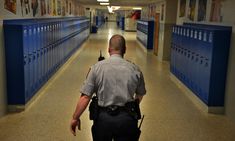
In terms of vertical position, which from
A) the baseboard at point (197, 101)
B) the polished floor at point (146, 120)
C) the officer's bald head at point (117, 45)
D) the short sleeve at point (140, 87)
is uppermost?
the officer's bald head at point (117, 45)

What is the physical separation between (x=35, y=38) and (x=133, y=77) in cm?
372

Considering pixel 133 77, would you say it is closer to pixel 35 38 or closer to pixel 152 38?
pixel 35 38

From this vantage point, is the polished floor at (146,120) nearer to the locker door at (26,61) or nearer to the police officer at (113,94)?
the locker door at (26,61)

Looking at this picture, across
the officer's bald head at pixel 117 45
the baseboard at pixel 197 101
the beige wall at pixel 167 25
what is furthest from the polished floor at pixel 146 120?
the beige wall at pixel 167 25

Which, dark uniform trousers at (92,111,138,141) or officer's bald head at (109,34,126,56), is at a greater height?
officer's bald head at (109,34,126,56)

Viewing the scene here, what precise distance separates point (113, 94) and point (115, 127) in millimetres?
248

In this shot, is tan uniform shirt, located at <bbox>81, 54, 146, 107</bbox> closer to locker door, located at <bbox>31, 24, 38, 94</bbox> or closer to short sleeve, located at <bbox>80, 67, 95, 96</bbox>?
short sleeve, located at <bbox>80, 67, 95, 96</bbox>

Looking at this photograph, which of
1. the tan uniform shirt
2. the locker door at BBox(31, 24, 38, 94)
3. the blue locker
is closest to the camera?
the tan uniform shirt

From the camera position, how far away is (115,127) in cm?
233

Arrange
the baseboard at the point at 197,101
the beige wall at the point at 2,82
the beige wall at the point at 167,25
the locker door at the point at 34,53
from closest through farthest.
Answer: the beige wall at the point at 2,82
the baseboard at the point at 197,101
the locker door at the point at 34,53
the beige wall at the point at 167,25

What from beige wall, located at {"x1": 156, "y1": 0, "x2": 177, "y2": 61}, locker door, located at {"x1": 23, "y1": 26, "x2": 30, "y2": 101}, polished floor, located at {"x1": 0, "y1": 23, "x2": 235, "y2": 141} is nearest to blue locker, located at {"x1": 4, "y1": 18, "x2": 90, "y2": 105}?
locker door, located at {"x1": 23, "y1": 26, "x2": 30, "y2": 101}

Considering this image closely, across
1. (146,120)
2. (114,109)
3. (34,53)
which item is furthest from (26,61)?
(114,109)

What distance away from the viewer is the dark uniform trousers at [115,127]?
2330mm

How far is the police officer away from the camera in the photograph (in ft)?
7.61
